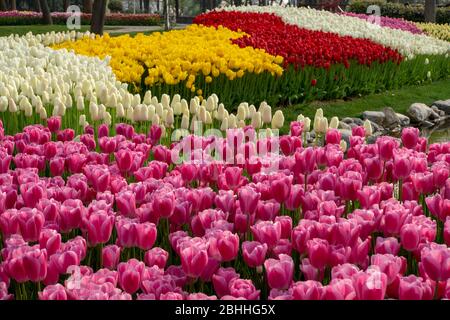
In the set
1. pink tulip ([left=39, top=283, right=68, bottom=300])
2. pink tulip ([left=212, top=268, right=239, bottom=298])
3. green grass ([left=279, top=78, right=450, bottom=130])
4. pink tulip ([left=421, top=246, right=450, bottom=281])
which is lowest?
green grass ([left=279, top=78, right=450, bottom=130])

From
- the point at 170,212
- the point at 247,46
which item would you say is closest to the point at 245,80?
the point at 247,46

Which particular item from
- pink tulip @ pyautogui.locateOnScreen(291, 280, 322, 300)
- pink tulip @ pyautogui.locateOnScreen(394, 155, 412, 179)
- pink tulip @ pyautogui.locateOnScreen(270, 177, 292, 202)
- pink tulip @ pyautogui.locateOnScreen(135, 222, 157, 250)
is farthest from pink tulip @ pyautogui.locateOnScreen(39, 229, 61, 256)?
pink tulip @ pyautogui.locateOnScreen(394, 155, 412, 179)

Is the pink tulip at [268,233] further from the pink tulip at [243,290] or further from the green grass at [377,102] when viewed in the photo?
the green grass at [377,102]

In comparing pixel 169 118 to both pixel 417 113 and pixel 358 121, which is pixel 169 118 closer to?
pixel 358 121

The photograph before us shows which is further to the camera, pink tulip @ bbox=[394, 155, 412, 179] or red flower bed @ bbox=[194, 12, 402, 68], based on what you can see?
red flower bed @ bbox=[194, 12, 402, 68]

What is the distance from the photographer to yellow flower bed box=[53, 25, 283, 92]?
9008 mm

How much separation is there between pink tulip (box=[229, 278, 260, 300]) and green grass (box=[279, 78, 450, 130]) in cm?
831

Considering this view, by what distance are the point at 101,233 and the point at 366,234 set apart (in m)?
0.99

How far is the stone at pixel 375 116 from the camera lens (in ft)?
36.3

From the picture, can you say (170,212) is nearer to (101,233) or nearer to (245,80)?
(101,233)

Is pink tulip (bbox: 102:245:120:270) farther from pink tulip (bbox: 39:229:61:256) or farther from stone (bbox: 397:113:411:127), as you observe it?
stone (bbox: 397:113:411:127)

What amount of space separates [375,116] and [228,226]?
8.67 meters

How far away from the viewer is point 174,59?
33.1ft

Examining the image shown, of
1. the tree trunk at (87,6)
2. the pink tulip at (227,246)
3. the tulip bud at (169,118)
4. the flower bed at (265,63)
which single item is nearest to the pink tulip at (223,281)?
the pink tulip at (227,246)
